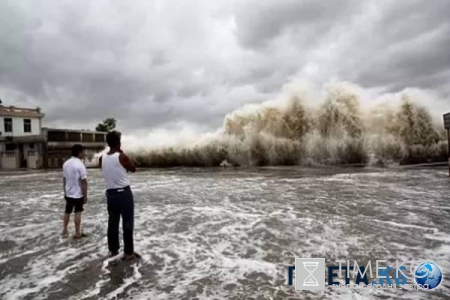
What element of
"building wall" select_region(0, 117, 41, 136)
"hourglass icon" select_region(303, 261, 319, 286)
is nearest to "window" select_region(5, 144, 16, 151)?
"building wall" select_region(0, 117, 41, 136)

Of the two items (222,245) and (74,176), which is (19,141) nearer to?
(74,176)

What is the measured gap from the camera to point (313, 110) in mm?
18906

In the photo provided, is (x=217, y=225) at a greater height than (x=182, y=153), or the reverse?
(x=182, y=153)

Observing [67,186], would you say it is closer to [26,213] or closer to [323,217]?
[26,213]

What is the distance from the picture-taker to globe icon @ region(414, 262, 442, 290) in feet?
8.84

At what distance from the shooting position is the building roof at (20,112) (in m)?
34.1

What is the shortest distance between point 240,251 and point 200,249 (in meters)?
0.52

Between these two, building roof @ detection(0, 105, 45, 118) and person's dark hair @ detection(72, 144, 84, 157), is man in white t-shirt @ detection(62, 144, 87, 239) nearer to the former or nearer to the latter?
person's dark hair @ detection(72, 144, 84, 157)

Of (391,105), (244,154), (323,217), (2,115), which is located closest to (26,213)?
(323,217)

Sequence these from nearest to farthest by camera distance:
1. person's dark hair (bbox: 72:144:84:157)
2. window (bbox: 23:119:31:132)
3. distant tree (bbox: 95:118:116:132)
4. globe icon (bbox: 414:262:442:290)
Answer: globe icon (bbox: 414:262:442:290), person's dark hair (bbox: 72:144:84:157), window (bbox: 23:119:31:132), distant tree (bbox: 95:118:116:132)

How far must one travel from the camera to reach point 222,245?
3918 mm

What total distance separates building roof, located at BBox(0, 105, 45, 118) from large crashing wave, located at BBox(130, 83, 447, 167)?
2477 cm

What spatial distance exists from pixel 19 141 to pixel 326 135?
30872mm

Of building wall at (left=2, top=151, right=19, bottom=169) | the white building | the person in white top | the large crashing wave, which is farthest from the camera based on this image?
building wall at (left=2, top=151, right=19, bottom=169)
